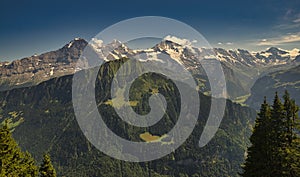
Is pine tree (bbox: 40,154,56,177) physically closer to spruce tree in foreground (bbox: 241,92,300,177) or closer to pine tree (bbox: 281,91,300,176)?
spruce tree in foreground (bbox: 241,92,300,177)

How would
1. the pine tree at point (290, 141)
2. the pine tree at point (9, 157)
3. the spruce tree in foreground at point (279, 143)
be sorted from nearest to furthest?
the pine tree at point (290, 141)
the spruce tree in foreground at point (279, 143)
the pine tree at point (9, 157)

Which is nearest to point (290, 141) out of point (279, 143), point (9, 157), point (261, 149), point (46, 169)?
point (279, 143)

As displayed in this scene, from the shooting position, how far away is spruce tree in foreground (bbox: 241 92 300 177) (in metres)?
26.0

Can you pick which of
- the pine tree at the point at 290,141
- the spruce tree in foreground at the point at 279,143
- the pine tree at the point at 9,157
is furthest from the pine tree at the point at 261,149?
the pine tree at the point at 9,157

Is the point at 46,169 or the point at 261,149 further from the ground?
the point at 261,149

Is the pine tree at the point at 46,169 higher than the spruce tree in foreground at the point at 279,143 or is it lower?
lower

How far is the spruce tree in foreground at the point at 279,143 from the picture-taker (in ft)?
85.1

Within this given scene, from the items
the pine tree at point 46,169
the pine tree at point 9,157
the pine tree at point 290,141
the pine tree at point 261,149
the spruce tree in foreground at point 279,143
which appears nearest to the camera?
the pine tree at point 290,141

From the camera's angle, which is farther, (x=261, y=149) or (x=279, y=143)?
(x=261, y=149)

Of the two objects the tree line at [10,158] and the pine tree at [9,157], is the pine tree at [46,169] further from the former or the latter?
the pine tree at [9,157]

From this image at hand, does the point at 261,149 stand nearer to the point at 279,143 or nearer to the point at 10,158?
the point at 279,143

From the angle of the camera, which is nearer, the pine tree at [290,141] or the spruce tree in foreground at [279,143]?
the pine tree at [290,141]

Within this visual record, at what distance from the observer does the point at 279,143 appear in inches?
1078

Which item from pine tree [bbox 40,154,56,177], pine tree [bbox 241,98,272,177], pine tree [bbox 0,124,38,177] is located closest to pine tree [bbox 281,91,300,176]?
pine tree [bbox 241,98,272,177]
